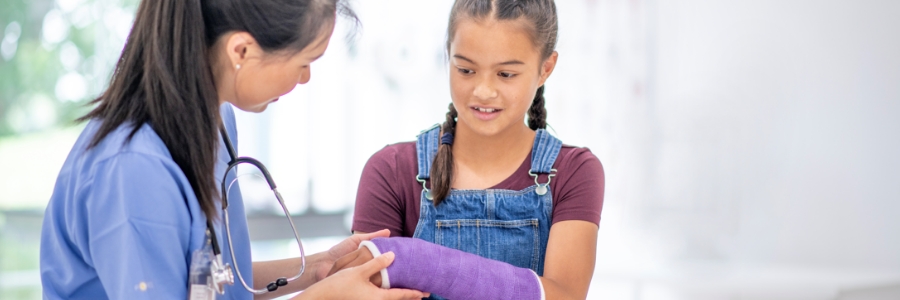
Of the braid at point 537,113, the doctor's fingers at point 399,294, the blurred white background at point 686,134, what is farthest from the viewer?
the blurred white background at point 686,134

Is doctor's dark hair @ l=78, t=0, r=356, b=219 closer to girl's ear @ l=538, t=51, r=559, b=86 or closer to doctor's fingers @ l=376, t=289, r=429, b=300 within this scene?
doctor's fingers @ l=376, t=289, r=429, b=300

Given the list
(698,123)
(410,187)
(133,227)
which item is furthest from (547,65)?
(698,123)

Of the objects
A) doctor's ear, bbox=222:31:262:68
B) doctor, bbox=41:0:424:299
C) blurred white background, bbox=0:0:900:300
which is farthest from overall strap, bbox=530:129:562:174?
blurred white background, bbox=0:0:900:300

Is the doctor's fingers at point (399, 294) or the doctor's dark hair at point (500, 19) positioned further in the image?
the doctor's dark hair at point (500, 19)

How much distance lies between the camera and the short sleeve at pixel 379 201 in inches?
55.6

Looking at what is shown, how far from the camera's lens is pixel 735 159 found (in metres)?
2.72

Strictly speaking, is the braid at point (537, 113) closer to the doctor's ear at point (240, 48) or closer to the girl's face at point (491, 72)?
the girl's face at point (491, 72)

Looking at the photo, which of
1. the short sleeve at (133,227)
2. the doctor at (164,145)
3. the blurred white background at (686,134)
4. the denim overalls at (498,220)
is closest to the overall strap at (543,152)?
the denim overalls at (498,220)

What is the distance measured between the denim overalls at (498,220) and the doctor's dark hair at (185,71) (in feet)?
1.60

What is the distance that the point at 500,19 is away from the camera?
1348 mm

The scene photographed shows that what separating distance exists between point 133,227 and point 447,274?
492 mm

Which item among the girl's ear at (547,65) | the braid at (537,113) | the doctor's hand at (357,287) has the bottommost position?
the doctor's hand at (357,287)

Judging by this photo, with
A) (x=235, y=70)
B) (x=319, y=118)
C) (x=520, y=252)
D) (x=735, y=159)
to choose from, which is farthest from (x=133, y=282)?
(x=735, y=159)

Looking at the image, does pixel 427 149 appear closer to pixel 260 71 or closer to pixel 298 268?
pixel 298 268
